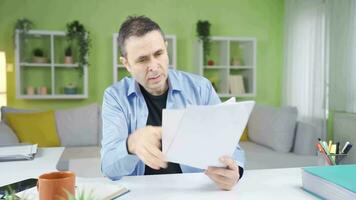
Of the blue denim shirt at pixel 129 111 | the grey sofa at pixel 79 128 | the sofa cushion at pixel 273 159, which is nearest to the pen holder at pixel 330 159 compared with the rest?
the blue denim shirt at pixel 129 111

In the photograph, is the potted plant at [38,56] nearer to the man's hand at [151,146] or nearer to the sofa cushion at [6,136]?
the sofa cushion at [6,136]

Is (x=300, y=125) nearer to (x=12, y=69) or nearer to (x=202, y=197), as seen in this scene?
(x=202, y=197)

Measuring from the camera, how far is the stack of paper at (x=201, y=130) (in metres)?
0.84

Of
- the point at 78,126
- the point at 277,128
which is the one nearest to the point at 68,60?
the point at 78,126

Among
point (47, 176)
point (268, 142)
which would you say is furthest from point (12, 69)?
point (47, 176)

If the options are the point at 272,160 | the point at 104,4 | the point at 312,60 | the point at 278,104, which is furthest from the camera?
the point at 278,104

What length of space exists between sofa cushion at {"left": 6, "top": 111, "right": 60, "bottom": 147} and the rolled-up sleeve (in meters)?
2.37

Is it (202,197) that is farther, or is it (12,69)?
(12,69)

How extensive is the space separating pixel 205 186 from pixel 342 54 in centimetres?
285

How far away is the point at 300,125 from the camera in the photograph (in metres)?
3.38

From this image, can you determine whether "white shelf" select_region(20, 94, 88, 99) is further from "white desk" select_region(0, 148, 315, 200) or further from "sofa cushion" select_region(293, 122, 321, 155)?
"white desk" select_region(0, 148, 315, 200)

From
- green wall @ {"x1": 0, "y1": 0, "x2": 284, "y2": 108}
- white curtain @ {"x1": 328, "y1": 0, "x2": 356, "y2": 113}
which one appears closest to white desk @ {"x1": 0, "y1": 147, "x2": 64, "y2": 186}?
green wall @ {"x1": 0, "y1": 0, "x2": 284, "y2": 108}

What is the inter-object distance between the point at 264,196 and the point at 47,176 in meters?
0.60

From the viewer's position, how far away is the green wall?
3.97 meters
